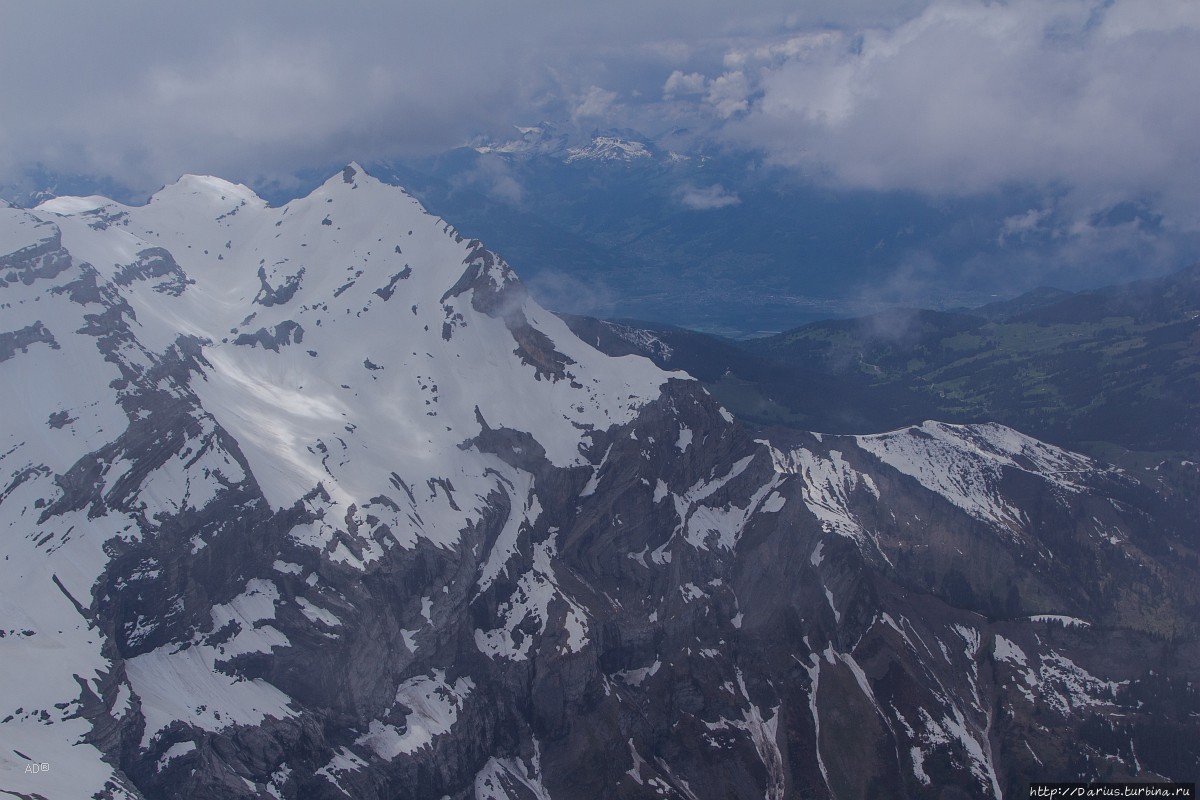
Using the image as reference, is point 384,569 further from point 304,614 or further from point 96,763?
point 96,763

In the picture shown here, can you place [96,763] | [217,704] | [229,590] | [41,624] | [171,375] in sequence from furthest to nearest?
[171,375]
[229,590]
[217,704]
[41,624]
[96,763]

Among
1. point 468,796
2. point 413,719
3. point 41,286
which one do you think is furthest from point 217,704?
point 41,286

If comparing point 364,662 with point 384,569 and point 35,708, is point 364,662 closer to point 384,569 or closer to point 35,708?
point 384,569

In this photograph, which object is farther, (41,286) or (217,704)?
(41,286)

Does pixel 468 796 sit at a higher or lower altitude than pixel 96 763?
lower

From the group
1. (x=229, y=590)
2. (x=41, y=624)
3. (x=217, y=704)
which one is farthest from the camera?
(x=229, y=590)

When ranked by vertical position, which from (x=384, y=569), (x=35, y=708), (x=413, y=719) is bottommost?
(x=413, y=719)

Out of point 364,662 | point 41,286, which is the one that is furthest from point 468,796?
point 41,286

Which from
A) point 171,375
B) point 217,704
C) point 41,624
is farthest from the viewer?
point 171,375

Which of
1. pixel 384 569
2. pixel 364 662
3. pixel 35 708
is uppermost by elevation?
pixel 35 708
